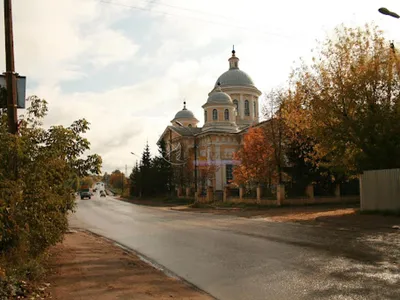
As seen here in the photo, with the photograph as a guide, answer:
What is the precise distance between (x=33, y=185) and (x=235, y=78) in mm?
62933

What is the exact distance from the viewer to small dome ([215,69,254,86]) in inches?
2714

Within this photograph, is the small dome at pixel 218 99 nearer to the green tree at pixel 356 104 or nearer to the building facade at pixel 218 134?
the building facade at pixel 218 134

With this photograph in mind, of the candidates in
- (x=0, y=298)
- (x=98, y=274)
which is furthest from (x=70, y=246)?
(x=0, y=298)

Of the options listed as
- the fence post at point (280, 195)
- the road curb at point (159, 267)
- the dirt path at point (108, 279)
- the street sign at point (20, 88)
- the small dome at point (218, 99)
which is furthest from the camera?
the small dome at point (218, 99)

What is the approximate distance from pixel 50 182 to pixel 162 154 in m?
56.9

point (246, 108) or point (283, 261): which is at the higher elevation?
point (246, 108)

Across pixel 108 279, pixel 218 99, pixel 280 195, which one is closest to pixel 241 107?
pixel 218 99

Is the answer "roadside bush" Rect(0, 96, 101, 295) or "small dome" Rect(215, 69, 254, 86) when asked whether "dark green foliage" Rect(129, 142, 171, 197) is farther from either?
"roadside bush" Rect(0, 96, 101, 295)

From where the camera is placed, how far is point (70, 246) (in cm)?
1409

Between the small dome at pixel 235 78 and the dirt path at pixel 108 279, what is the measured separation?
192ft

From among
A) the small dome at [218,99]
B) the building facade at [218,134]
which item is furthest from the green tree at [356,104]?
the small dome at [218,99]

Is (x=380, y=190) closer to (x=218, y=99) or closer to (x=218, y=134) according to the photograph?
(x=218, y=134)

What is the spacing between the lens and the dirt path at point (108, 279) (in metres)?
7.34

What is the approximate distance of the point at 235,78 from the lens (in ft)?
227
